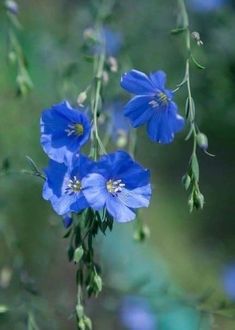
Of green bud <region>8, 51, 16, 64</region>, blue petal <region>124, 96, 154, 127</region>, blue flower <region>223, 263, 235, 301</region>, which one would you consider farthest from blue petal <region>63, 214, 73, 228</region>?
blue flower <region>223, 263, 235, 301</region>

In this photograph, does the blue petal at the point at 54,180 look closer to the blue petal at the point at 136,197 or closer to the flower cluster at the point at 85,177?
the flower cluster at the point at 85,177

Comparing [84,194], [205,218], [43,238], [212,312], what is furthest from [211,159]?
[84,194]

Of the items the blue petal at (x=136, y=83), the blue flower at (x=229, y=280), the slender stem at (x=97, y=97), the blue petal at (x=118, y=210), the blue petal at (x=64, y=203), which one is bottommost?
the blue flower at (x=229, y=280)

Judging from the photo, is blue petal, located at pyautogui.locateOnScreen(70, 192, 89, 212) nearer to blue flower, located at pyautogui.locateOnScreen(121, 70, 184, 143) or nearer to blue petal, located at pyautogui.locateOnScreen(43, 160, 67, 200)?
blue petal, located at pyautogui.locateOnScreen(43, 160, 67, 200)

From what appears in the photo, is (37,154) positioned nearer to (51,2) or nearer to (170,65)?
(170,65)

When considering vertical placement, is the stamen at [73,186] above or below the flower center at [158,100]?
below

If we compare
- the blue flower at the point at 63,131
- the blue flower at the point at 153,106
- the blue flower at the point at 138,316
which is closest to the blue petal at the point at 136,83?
the blue flower at the point at 153,106
